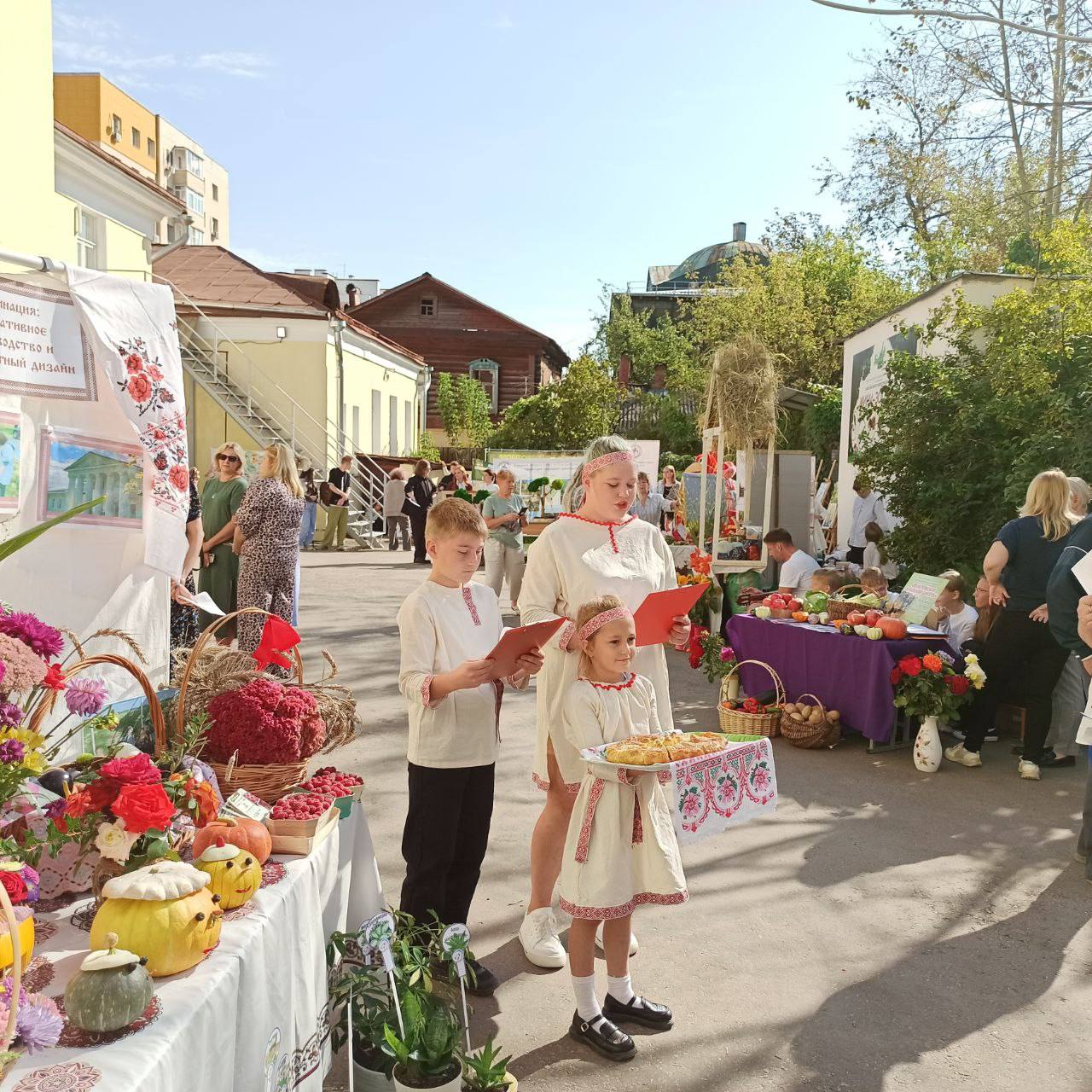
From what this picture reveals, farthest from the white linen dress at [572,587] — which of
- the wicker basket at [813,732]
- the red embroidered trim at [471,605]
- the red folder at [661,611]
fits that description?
the wicker basket at [813,732]

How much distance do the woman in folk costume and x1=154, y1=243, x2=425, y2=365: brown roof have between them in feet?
74.2

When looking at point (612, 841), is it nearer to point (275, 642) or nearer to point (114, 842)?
point (275, 642)

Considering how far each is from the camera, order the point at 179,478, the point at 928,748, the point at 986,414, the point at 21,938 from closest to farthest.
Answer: the point at 21,938
the point at 179,478
the point at 928,748
the point at 986,414

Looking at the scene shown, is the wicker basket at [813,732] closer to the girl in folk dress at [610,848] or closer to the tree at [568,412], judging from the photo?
the girl in folk dress at [610,848]

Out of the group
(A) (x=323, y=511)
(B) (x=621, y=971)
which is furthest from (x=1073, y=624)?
(A) (x=323, y=511)

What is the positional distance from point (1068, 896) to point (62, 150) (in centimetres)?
1602

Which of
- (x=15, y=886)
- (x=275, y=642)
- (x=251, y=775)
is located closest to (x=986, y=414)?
(x=275, y=642)

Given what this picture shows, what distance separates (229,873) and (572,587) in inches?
72.4

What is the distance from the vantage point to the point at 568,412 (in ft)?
112

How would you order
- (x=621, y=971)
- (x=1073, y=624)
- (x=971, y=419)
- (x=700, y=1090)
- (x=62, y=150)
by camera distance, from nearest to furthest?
(x=700, y=1090)
(x=621, y=971)
(x=1073, y=624)
(x=971, y=419)
(x=62, y=150)

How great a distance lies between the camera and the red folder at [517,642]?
305cm

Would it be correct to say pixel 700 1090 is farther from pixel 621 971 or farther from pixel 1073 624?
pixel 1073 624

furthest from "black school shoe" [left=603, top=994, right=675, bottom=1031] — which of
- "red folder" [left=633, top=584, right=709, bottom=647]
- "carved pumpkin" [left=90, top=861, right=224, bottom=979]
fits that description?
"carved pumpkin" [left=90, top=861, right=224, bottom=979]

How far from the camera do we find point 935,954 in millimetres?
4078
